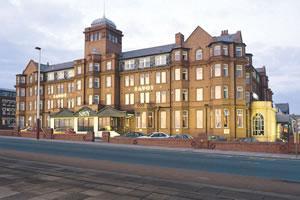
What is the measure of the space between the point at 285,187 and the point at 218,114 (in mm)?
34856

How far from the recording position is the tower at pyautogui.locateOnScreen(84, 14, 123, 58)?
62.6 m

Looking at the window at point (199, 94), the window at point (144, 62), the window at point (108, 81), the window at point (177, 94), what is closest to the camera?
the window at point (199, 94)

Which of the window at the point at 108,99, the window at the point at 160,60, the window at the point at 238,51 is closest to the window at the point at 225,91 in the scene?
the window at the point at 238,51

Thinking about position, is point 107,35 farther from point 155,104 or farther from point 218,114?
point 218,114

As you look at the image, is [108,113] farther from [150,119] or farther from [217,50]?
[217,50]

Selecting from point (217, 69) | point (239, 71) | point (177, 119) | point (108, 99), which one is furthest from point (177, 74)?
point (108, 99)

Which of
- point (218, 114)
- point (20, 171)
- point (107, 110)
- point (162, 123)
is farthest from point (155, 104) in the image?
point (20, 171)

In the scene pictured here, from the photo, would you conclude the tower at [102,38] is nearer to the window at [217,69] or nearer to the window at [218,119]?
the window at [217,69]

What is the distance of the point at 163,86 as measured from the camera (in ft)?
175

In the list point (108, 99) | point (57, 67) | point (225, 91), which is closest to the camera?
point (225, 91)

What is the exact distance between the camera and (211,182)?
12.9 m

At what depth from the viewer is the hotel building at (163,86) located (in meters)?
47.2

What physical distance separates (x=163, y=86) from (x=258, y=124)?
16.5 meters

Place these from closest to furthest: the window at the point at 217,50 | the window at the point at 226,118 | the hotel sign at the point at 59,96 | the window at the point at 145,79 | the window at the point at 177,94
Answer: the window at the point at 226,118
the window at the point at 217,50
the window at the point at 177,94
the window at the point at 145,79
the hotel sign at the point at 59,96
